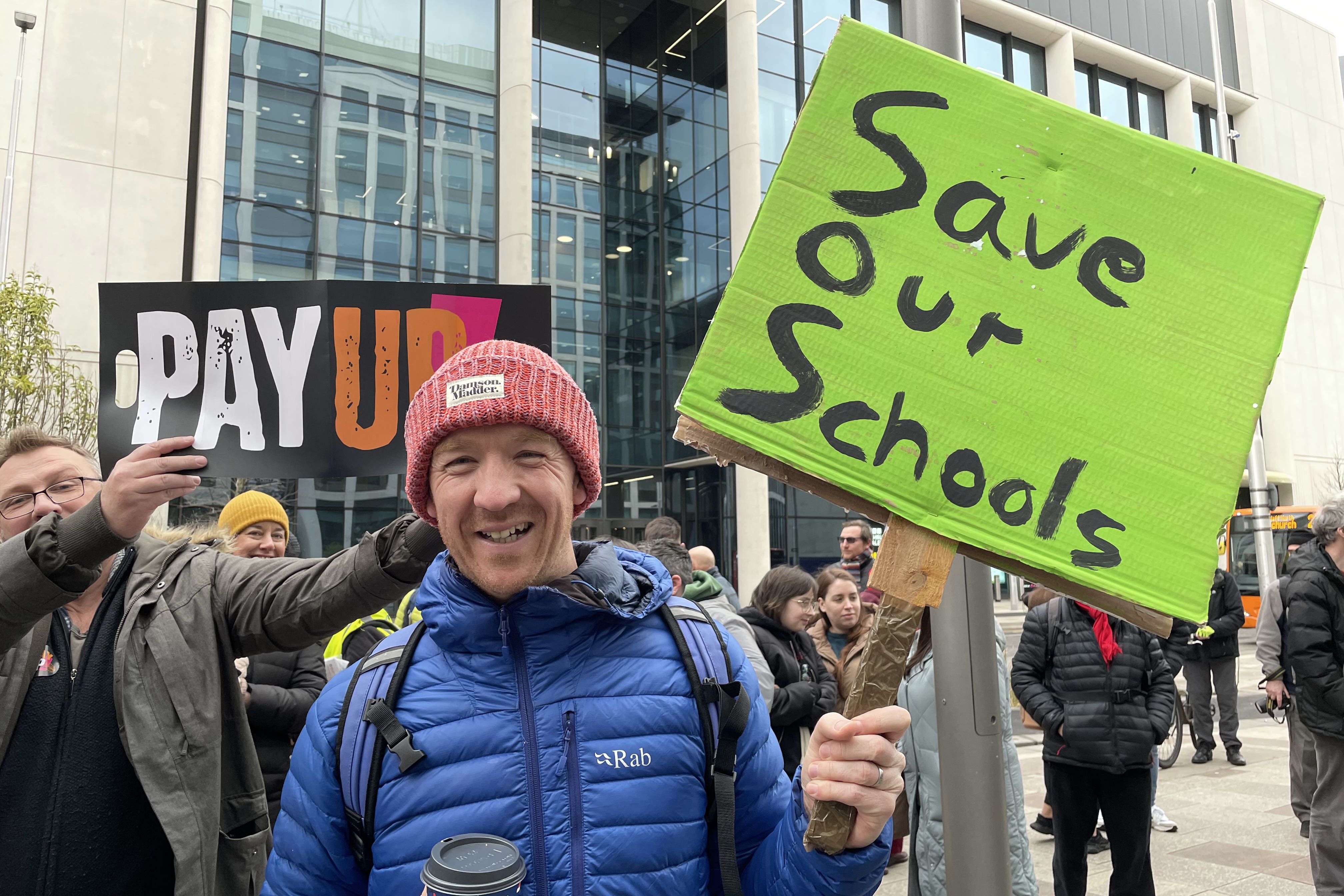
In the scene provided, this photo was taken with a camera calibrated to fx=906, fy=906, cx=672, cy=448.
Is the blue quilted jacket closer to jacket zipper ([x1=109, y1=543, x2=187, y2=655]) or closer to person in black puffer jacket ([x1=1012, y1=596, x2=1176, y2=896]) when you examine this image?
Answer: jacket zipper ([x1=109, y1=543, x2=187, y2=655])

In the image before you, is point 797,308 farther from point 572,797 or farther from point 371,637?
point 371,637

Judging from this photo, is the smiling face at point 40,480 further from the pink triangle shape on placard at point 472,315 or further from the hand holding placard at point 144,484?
the pink triangle shape on placard at point 472,315

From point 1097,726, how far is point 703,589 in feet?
7.05

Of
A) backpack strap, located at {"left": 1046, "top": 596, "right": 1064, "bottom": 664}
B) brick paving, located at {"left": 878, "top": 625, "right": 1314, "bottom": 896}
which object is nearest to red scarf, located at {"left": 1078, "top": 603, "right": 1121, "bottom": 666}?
backpack strap, located at {"left": 1046, "top": 596, "right": 1064, "bottom": 664}

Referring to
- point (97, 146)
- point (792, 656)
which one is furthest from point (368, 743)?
point (97, 146)

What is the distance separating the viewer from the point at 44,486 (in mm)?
2342

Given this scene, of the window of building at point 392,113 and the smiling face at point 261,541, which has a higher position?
the window of building at point 392,113

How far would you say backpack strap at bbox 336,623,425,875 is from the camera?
148 centimetres

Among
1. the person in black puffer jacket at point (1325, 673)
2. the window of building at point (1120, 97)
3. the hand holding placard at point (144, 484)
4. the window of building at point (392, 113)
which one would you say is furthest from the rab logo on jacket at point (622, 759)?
the window of building at point (1120, 97)

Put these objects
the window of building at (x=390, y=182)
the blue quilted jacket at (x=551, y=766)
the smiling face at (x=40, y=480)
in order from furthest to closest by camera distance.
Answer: the window of building at (x=390, y=182) < the smiling face at (x=40, y=480) < the blue quilted jacket at (x=551, y=766)

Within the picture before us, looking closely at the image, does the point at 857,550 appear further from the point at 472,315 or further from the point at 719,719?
the point at 719,719

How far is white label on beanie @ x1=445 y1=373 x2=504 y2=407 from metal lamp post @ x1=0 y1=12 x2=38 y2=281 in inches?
623

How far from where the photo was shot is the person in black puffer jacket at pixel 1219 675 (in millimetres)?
8875

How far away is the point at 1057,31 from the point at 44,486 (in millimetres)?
29912
